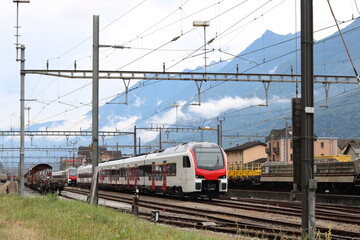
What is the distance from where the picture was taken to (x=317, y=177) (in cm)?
3766

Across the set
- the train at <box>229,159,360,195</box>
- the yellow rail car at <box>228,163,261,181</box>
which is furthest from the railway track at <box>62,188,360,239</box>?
the yellow rail car at <box>228,163,261,181</box>

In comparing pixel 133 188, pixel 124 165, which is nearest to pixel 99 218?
pixel 133 188

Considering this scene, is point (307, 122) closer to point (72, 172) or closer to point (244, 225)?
point (244, 225)

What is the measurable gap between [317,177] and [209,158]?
27.2 feet

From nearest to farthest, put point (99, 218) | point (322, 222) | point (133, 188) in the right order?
point (99, 218) < point (322, 222) < point (133, 188)

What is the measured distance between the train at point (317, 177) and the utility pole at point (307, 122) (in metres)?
22.0

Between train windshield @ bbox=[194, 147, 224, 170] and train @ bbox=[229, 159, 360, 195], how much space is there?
539cm

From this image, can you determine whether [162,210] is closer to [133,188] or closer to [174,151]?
[174,151]

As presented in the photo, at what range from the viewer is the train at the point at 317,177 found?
34309 millimetres

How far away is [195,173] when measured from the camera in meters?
32.3

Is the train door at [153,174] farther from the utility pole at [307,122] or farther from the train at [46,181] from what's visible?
the utility pole at [307,122]

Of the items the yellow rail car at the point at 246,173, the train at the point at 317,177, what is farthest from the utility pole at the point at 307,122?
the yellow rail car at the point at 246,173

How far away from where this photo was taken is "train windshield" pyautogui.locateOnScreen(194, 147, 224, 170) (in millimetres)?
32781

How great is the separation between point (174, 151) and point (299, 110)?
78.1 feet
